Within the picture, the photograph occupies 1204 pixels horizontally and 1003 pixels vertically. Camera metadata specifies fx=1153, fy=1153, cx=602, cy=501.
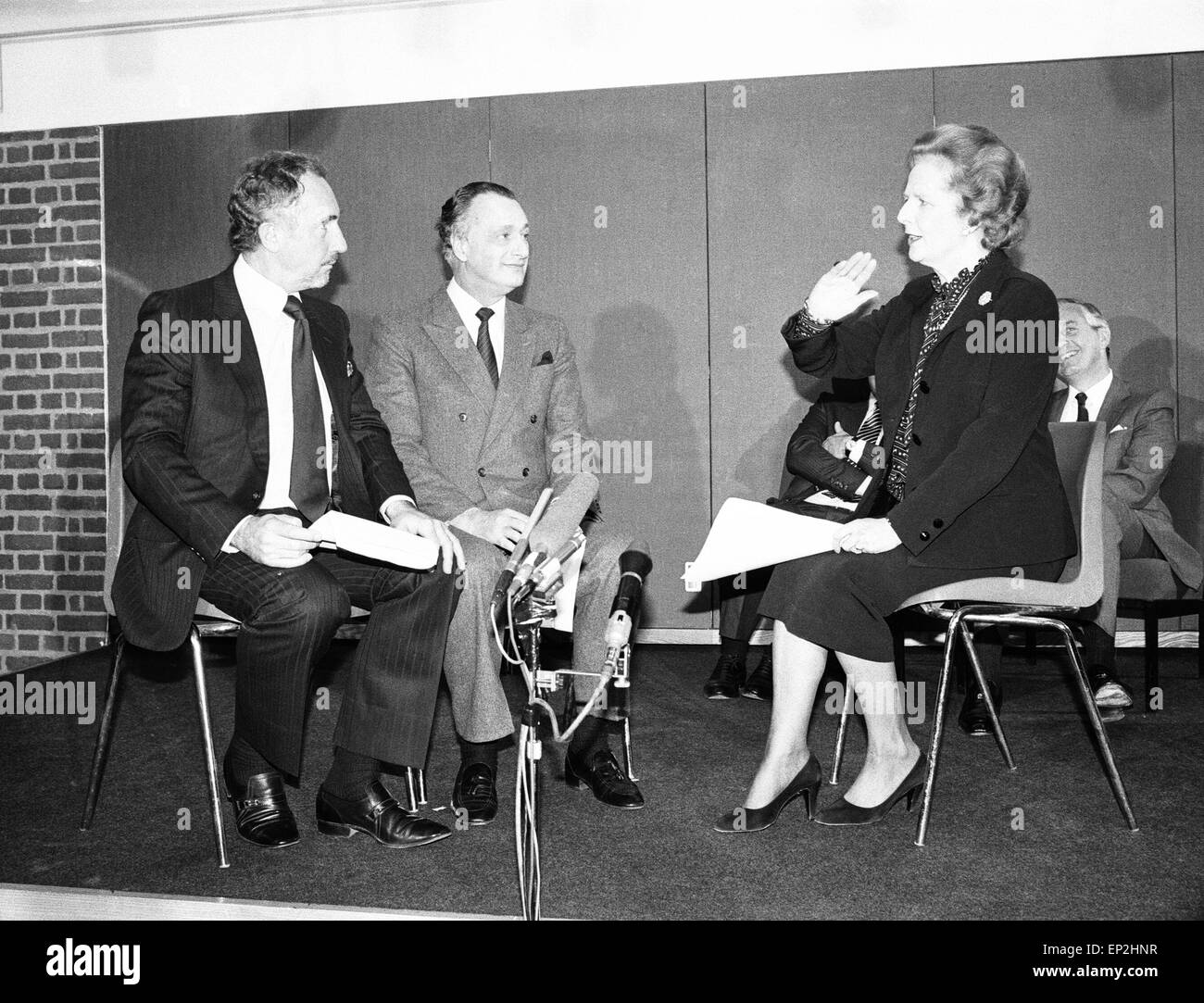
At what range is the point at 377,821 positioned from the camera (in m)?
2.54

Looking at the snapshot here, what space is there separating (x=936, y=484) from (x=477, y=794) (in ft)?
4.13

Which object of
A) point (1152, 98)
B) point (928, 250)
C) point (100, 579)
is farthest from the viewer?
point (100, 579)

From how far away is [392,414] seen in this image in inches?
120

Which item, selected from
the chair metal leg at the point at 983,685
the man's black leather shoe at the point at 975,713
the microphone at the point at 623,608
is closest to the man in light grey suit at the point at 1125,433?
the man's black leather shoe at the point at 975,713

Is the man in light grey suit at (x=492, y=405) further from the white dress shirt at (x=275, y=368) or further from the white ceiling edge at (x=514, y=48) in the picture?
the white ceiling edge at (x=514, y=48)

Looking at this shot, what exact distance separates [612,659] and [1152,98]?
14.3 feet

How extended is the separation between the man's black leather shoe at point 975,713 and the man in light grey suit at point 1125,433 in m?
0.87

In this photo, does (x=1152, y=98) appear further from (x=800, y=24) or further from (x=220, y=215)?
(x=220, y=215)

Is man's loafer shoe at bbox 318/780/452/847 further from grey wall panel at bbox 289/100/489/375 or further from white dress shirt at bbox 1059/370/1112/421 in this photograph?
grey wall panel at bbox 289/100/489/375

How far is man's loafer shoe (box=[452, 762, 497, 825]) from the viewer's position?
2668 mm

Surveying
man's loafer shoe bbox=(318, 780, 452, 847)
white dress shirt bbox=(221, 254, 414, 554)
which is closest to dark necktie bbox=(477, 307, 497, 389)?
white dress shirt bbox=(221, 254, 414, 554)

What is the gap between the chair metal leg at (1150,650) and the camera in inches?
152
